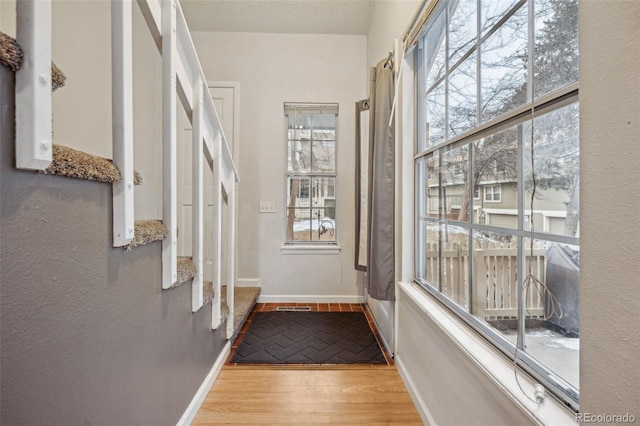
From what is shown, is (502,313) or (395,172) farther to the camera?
(395,172)

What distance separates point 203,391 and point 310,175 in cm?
223

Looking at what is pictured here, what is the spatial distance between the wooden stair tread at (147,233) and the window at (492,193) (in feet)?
3.94

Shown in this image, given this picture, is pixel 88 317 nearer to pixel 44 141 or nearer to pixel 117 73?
pixel 44 141

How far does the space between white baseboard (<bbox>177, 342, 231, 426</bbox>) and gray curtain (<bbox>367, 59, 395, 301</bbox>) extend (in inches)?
41.2

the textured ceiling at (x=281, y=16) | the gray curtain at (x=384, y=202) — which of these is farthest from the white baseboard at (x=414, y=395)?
the textured ceiling at (x=281, y=16)

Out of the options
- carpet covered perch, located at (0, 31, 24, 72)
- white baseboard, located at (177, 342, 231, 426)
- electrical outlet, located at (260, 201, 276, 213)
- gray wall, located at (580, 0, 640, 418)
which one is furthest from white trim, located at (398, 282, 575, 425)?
electrical outlet, located at (260, 201, 276, 213)

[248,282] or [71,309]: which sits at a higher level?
[71,309]

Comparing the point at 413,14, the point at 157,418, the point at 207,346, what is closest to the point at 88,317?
the point at 157,418

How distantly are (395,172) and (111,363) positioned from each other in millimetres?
1665

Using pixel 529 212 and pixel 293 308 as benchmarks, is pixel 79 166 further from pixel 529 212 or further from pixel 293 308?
pixel 293 308

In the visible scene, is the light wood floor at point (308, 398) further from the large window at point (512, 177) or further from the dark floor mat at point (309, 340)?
the large window at point (512, 177)

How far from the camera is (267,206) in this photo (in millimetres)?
3107

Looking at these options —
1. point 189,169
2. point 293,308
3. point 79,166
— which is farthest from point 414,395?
point 189,169

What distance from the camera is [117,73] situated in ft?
2.76
